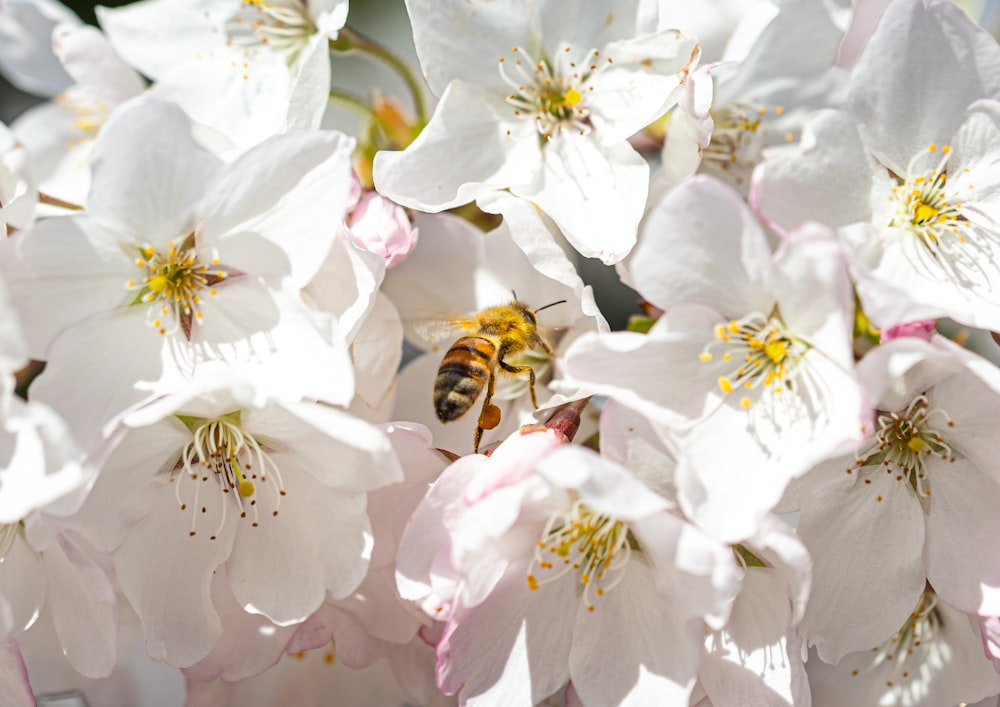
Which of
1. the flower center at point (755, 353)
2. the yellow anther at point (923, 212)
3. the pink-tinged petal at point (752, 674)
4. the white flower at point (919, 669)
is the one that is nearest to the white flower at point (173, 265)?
the flower center at point (755, 353)

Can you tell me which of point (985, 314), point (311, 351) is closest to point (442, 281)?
point (311, 351)

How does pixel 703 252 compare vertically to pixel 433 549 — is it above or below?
above

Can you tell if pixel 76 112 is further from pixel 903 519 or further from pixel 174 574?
pixel 903 519

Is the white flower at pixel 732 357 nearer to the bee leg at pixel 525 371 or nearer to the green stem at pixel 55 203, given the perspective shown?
the bee leg at pixel 525 371

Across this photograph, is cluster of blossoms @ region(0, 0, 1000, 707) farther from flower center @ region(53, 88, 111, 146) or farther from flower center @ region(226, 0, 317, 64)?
flower center @ region(53, 88, 111, 146)

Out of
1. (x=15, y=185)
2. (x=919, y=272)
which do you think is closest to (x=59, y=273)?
(x=15, y=185)
